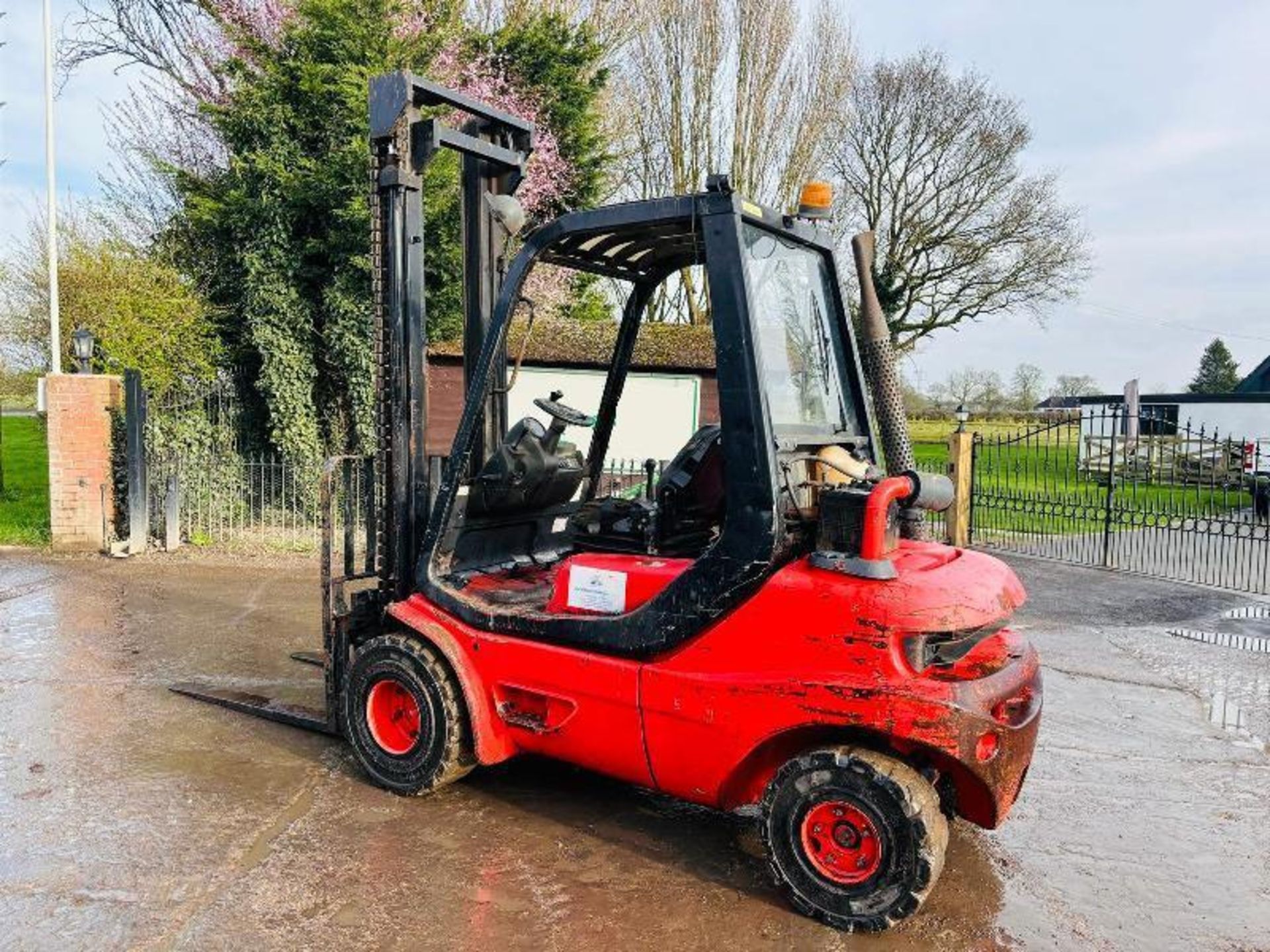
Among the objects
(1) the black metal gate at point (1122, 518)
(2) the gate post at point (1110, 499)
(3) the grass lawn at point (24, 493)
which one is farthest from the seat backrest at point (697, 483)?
(3) the grass lawn at point (24, 493)

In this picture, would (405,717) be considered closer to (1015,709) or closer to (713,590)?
(713,590)

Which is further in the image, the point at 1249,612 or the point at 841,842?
the point at 1249,612

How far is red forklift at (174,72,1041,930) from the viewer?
3338 mm

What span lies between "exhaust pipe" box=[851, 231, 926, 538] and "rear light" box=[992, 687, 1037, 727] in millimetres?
799

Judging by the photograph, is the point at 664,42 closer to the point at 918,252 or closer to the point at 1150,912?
the point at 918,252

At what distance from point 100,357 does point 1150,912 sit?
12.8 m

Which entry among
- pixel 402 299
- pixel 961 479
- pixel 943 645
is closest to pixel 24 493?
pixel 402 299

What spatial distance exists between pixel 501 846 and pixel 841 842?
1.49 m

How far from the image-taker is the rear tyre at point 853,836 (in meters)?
3.27

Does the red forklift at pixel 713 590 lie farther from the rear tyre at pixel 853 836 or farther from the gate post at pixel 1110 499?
the gate post at pixel 1110 499

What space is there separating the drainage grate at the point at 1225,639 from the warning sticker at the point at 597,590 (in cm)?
667

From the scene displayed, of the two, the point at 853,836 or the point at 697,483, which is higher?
the point at 697,483

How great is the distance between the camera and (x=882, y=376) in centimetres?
389

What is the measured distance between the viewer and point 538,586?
4.65m
